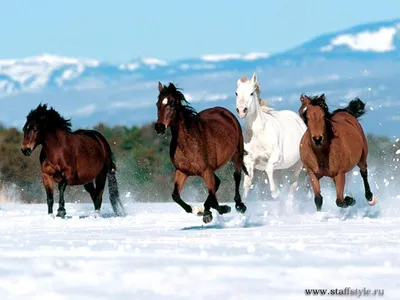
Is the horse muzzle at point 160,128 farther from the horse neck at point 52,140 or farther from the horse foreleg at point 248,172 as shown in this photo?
the horse foreleg at point 248,172

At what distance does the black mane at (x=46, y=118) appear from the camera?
51.0 ft

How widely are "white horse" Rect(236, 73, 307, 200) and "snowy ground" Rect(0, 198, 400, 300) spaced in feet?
10.7

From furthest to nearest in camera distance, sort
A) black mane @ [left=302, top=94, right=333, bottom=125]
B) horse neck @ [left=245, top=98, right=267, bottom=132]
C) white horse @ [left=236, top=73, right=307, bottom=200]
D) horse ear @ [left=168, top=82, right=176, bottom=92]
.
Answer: horse neck @ [left=245, top=98, right=267, bottom=132] < white horse @ [left=236, top=73, right=307, bottom=200] < black mane @ [left=302, top=94, right=333, bottom=125] < horse ear @ [left=168, top=82, right=176, bottom=92]

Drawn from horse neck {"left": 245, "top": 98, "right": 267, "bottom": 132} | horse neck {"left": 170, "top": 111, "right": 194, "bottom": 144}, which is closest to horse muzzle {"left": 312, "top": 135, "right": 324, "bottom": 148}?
horse neck {"left": 170, "top": 111, "right": 194, "bottom": 144}

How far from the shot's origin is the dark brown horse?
50.9ft

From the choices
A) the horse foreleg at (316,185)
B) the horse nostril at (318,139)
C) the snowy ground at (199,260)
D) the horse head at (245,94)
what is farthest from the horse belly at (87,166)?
the horse nostril at (318,139)

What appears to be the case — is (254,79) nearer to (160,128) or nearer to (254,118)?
(254,118)

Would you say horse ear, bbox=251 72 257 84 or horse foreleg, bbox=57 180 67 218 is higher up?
horse ear, bbox=251 72 257 84

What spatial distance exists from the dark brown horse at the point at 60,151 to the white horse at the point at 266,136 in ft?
6.90

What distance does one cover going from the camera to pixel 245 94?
616 inches

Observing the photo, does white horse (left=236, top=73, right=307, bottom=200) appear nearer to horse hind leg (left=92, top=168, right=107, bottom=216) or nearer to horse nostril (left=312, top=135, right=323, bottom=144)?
horse nostril (left=312, top=135, right=323, bottom=144)

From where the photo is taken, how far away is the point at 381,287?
6.54 metres

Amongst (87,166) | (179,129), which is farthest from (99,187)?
(179,129)

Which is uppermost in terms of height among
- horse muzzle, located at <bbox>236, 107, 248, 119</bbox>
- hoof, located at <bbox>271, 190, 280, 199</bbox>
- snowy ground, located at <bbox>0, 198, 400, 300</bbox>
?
horse muzzle, located at <bbox>236, 107, 248, 119</bbox>
